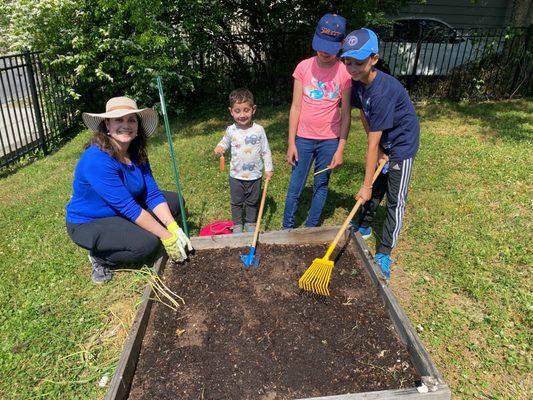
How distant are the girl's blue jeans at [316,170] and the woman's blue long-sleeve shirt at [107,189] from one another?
1203mm

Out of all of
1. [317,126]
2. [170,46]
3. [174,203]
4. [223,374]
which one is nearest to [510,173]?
[317,126]

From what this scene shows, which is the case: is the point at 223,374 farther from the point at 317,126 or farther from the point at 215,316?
the point at 317,126

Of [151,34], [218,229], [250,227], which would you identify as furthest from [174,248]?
[151,34]

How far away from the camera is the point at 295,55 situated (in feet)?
30.5

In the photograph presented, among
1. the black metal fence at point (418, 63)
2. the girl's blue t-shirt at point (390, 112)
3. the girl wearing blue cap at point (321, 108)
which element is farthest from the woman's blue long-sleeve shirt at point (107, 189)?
the black metal fence at point (418, 63)

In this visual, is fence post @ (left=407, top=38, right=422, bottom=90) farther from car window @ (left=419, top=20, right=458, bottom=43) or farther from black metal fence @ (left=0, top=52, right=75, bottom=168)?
black metal fence @ (left=0, top=52, right=75, bottom=168)

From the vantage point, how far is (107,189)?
3.08 m

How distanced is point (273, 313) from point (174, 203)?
1.75 metres

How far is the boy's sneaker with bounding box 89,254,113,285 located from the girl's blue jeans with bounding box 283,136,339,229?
5.56ft

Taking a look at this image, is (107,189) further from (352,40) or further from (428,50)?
(428,50)

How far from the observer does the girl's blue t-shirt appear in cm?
289

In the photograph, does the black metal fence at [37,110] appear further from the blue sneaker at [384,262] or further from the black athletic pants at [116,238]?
the blue sneaker at [384,262]

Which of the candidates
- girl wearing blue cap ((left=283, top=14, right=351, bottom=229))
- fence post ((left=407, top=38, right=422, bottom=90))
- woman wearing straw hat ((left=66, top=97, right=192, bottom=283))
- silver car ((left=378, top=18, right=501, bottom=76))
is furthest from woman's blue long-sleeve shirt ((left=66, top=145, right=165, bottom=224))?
fence post ((left=407, top=38, right=422, bottom=90))

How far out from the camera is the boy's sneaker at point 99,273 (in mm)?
3504
